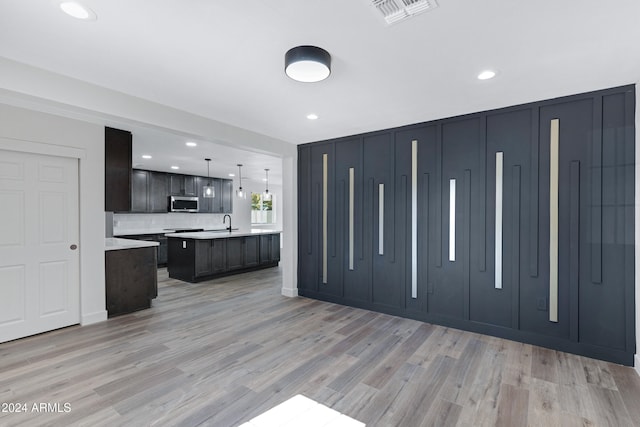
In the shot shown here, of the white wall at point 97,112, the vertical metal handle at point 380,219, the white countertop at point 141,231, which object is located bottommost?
the white countertop at point 141,231

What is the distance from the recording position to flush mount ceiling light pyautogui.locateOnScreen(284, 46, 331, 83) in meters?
2.15

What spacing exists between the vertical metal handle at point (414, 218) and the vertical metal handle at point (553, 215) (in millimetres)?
1365

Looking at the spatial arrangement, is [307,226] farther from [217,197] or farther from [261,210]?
[261,210]

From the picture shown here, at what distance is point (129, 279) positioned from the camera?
166 inches

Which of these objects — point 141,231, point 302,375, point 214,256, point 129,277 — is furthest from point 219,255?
point 302,375

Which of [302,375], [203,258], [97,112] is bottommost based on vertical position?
[302,375]

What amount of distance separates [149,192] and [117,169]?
405 centimetres

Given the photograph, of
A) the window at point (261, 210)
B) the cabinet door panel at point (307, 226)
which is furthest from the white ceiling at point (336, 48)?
the window at point (261, 210)

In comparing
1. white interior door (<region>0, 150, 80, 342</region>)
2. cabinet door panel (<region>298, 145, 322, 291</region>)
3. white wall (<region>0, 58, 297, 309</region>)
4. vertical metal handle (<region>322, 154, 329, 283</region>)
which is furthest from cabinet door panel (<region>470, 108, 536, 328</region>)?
white interior door (<region>0, 150, 80, 342</region>)

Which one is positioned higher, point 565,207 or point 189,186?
point 189,186

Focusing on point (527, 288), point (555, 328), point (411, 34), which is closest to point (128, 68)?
point (411, 34)

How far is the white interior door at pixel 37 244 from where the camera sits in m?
3.21

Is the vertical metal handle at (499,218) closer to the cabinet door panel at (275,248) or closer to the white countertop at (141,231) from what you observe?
the cabinet door panel at (275,248)

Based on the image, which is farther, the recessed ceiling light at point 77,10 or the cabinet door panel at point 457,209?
the cabinet door panel at point 457,209
